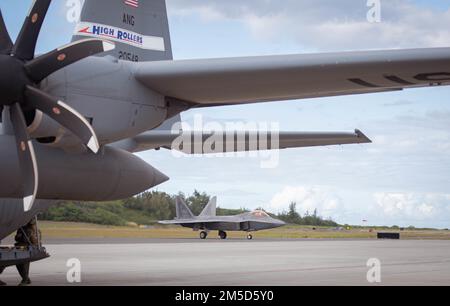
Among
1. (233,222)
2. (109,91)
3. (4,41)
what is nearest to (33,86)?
(4,41)

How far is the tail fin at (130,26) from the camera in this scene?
15.3 m

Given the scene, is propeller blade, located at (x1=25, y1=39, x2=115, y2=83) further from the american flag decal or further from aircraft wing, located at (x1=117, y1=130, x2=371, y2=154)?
the american flag decal

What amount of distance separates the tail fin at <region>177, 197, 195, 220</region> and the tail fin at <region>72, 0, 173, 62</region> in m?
47.0

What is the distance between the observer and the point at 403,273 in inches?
816

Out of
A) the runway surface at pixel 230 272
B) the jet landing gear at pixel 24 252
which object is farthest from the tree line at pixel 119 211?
the jet landing gear at pixel 24 252

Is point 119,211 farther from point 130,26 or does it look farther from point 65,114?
point 65,114

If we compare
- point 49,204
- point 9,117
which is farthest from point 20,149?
point 49,204

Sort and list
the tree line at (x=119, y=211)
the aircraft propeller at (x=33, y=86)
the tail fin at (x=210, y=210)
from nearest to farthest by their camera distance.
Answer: the aircraft propeller at (x=33, y=86), the tree line at (x=119, y=211), the tail fin at (x=210, y=210)

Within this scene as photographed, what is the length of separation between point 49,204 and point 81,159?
11.9 feet

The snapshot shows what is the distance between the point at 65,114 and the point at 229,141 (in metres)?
6.96

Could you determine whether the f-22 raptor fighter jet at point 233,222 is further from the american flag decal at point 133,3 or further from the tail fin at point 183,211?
the american flag decal at point 133,3

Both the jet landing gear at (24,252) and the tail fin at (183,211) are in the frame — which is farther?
the tail fin at (183,211)

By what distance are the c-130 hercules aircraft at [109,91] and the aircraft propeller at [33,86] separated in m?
0.01

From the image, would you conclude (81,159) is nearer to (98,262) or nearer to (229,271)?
(229,271)
